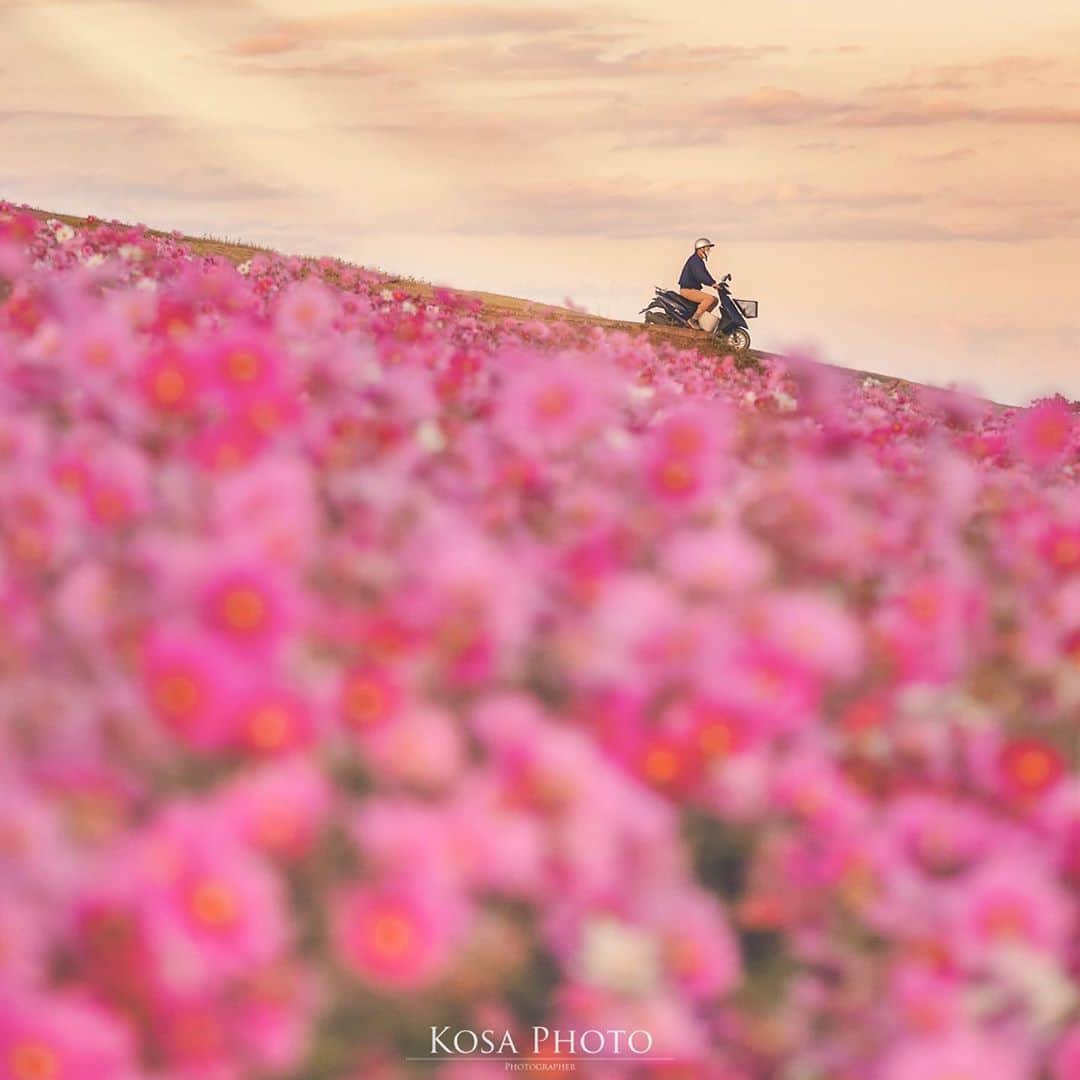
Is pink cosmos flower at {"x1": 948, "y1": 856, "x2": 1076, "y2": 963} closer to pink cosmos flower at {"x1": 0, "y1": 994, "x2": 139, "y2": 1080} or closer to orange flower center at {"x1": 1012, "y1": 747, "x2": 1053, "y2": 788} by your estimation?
orange flower center at {"x1": 1012, "y1": 747, "x2": 1053, "y2": 788}

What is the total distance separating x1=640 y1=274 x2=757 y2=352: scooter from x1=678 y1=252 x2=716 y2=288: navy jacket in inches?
5.5

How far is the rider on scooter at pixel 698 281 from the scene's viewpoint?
18.4m

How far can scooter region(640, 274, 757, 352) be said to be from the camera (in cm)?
1828

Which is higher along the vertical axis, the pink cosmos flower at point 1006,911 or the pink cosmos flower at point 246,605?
the pink cosmos flower at point 246,605

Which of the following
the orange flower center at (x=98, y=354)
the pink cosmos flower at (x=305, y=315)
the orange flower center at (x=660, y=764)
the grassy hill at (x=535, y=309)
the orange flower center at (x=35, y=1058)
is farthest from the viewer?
the grassy hill at (x=535, y=309)

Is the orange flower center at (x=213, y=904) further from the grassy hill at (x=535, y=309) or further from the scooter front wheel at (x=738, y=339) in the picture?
the scooter front wheel at (x=738, y=339)

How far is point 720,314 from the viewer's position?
1842cm

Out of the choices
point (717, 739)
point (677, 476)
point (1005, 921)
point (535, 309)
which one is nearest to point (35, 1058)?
point (717, 739)

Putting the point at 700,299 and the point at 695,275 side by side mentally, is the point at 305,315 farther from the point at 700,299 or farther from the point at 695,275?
the point at 695,275

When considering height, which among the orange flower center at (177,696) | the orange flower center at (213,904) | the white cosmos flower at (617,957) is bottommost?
the white cosmos flower at (617,957)

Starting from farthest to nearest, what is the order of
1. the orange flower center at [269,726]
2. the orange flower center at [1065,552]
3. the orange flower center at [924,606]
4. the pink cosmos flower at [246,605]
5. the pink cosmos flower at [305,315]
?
the pink cosmos flower at [305,315] < the orange flower center at [1065,552] < the orange flower center at [924,606] < the pink cosmos flower at [246,605] < the orange flower center at [269,726]

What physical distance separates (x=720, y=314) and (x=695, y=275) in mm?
A: 568

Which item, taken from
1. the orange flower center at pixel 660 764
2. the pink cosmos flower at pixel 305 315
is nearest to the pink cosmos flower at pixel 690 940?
the orange flower center at pixel 660 764

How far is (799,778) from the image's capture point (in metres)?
2.76
